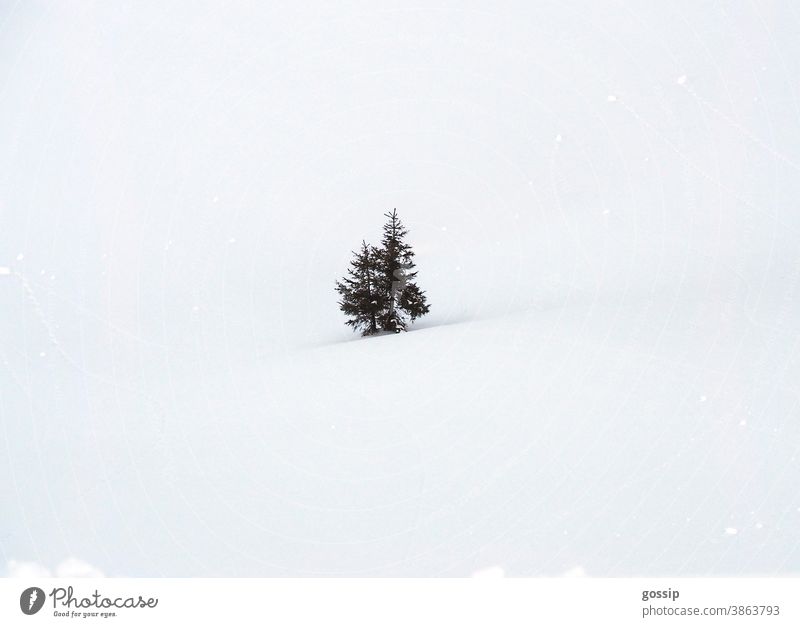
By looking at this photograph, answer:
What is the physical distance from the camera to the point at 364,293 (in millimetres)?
11156

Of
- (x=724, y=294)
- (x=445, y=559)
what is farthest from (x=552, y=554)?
(x=724, y=294)

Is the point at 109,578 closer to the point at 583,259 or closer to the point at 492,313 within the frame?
the point at 492,313

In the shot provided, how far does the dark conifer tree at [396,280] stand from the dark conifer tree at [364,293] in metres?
0.10

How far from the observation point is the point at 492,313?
11102 mm

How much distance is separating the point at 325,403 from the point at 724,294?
632 centimetres

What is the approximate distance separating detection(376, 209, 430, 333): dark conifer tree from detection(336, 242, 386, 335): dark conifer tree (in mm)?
103

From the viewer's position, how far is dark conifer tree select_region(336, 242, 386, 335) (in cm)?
1110

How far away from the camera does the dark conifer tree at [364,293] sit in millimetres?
11102

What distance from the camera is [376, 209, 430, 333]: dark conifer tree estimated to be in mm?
11070

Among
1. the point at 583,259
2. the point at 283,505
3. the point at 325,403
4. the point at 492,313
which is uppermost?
the point at 583,259

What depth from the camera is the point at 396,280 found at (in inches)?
438

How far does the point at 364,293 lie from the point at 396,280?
0.69 metres

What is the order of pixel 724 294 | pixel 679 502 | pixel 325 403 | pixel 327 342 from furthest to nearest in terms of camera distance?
pixel 327 342 → pixel 724 294 → pixel 325 403 → pixel 679 502

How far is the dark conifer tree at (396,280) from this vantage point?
11070mm
